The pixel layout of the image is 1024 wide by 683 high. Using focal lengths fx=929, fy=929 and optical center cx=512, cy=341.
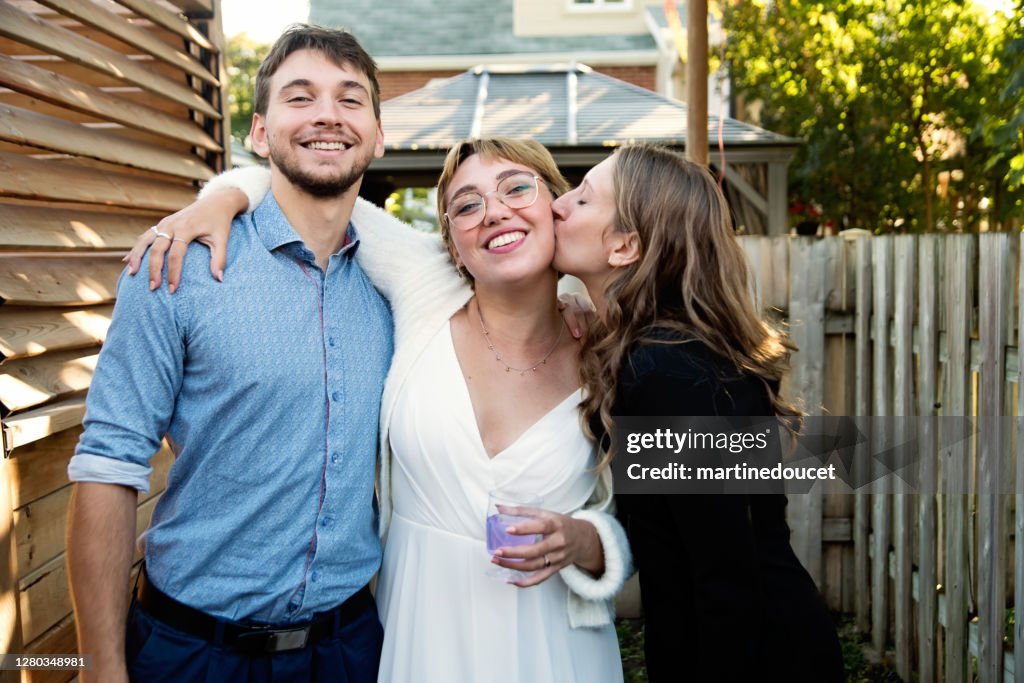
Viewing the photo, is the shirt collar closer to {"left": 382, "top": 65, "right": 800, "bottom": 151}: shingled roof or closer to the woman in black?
the woman in black

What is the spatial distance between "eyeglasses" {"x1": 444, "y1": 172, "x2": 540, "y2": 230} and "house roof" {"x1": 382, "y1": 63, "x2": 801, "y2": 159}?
6.00 meters

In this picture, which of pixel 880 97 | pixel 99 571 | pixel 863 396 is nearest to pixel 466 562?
pixel 99 571

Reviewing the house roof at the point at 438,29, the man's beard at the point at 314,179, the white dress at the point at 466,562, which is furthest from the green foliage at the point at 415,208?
the white dress at the point at 466,562

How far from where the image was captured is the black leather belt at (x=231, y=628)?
236 cm

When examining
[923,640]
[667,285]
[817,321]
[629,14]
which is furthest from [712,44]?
[667,285]

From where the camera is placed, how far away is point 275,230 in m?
2.58

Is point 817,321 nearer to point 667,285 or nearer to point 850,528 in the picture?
point 850,528

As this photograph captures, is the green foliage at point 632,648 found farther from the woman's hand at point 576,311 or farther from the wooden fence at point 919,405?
the woman's hand at point 576,311

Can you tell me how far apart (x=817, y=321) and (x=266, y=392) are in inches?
141

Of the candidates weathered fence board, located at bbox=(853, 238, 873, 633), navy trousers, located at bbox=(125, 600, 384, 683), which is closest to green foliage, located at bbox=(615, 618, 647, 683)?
weathered fence board, located at bbox=(853, 238, 873, 633)

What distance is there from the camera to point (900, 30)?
35.3 feet

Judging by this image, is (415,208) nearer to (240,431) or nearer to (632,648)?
(632,648)

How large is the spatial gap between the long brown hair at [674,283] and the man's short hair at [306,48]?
0.85 m

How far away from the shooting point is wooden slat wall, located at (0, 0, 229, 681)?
2.73 meters
